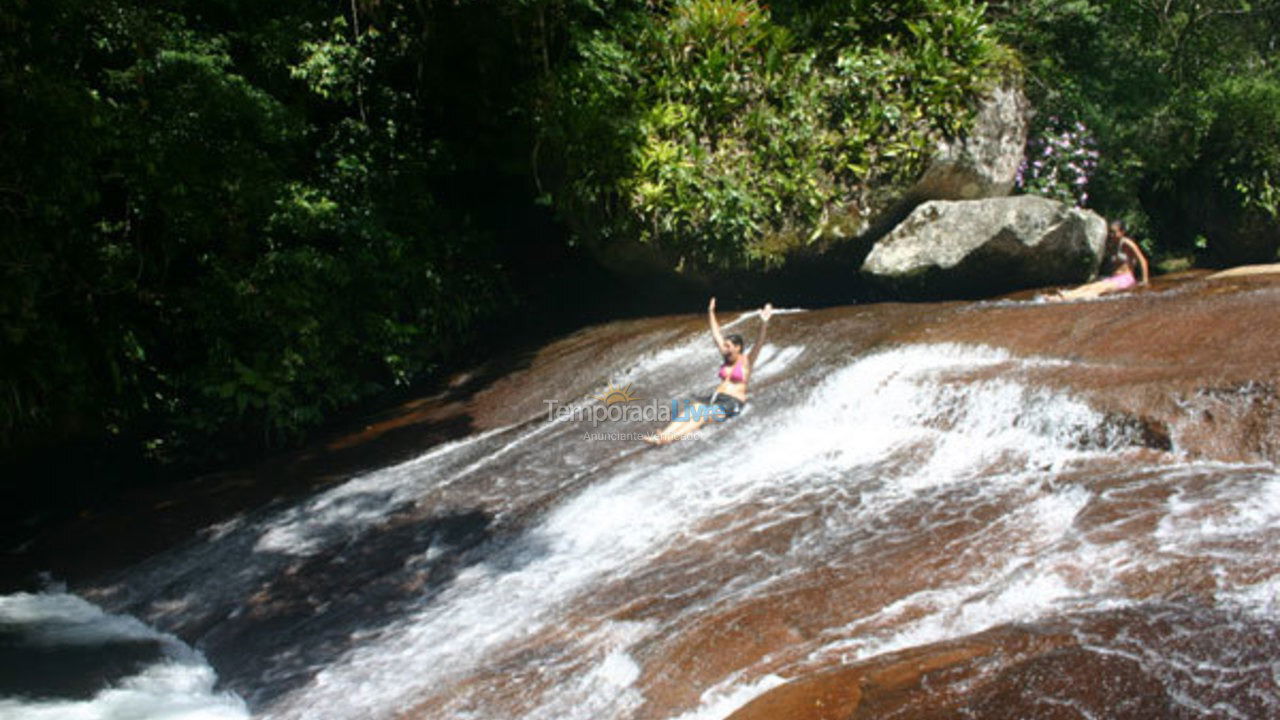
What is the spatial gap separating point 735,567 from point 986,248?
602 centimetres

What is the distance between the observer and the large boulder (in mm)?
8688

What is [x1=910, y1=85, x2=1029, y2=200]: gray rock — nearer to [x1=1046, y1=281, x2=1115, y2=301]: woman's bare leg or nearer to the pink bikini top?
[x1=1046, y1=281, x2=1115, y2=301]: woman's bare leg

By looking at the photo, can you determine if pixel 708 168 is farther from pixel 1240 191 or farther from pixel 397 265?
pixel 1240 191

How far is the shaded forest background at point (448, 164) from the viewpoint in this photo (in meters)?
6.93

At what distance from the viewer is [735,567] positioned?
13.6ft

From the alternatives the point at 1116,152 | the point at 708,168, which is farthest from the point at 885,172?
the point at 1116,152

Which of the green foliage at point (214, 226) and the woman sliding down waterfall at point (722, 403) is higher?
the green foliage at point (214, 226)

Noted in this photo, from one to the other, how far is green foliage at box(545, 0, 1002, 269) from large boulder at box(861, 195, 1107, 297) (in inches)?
29.4

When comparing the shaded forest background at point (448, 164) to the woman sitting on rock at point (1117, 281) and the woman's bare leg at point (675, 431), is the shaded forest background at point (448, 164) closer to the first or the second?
the woman sitting on rock at point (1117, 281)

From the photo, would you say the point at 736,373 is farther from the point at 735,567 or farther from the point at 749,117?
the point at 749,117

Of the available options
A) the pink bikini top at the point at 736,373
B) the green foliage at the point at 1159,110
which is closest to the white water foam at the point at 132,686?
the pink bikini top at the point at 736,373

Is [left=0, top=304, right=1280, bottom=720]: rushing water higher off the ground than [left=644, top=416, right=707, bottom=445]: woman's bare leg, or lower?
lower

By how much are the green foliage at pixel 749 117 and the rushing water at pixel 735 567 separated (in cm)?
332

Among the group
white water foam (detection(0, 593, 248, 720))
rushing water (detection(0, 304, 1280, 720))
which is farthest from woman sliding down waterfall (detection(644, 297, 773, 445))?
white water foam (detection(0, 593, 248, 720))
